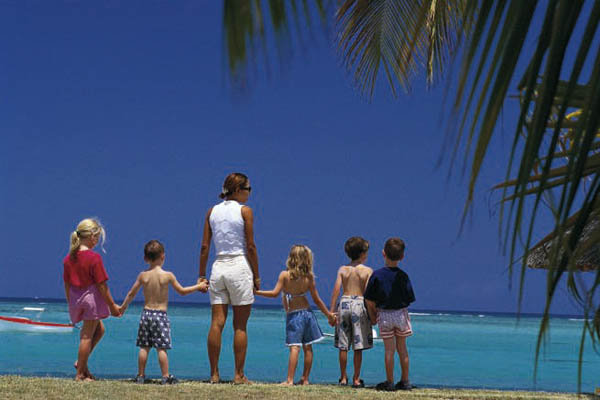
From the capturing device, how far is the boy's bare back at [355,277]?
6965mm

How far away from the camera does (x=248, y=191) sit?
21.0ft

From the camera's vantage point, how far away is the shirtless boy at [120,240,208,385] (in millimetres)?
6395

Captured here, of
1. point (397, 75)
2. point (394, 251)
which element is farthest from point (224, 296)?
point (397, 75)

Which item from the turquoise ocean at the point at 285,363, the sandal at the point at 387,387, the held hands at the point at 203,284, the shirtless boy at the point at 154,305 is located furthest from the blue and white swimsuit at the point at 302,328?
the turquoise ocean at the point at 285,363

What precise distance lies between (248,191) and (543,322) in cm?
535

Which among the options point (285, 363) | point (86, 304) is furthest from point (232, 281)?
point (285, 363)

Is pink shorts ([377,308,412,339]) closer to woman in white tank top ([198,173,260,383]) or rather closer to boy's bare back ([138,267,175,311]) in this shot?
woman in white tank top ([198,173,260,383])

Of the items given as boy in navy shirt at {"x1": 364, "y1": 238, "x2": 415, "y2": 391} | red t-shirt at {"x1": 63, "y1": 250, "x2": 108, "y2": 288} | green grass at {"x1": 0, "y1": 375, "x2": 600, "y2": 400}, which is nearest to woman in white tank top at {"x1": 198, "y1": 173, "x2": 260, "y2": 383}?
green grass at {"x1": 0, "y1": 375, "x2": 600, "y2": 400}

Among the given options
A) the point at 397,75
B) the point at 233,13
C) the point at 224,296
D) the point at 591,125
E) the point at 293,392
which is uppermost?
the point at 397,75

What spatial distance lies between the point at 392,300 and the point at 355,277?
0.53 meters

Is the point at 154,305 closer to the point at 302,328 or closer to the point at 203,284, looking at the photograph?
the point at 203,284

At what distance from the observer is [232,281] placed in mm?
6121

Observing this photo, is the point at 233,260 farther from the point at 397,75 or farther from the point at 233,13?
the point at 233,13

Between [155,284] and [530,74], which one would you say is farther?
[155,284]
